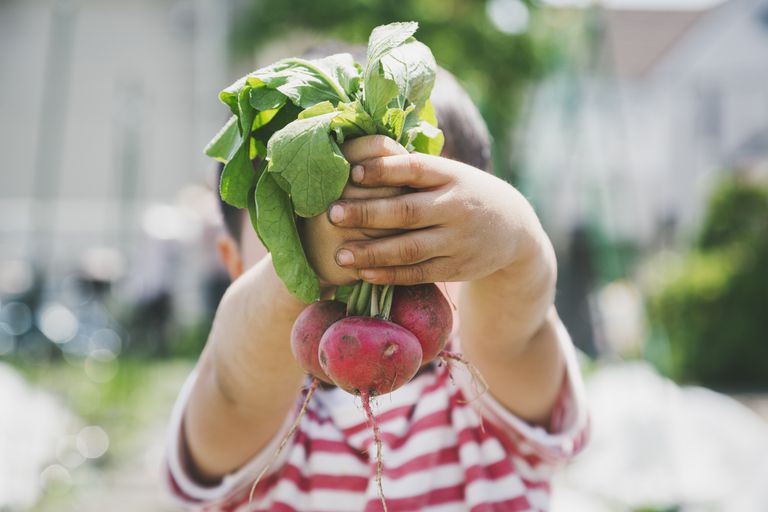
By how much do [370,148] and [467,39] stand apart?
9494 millimetres

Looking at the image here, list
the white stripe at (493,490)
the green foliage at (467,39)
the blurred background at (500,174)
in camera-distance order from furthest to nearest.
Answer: the green foliage at (467,39) → the blurred background at (500,174) → the white stripe at (493,490)

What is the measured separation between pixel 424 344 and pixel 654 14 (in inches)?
1198

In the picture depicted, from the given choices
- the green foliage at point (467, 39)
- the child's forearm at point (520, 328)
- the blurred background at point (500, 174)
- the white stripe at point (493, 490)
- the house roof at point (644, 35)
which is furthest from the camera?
the house roof at point (644, 35)

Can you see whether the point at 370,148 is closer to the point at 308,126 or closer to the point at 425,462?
the point at 308,126

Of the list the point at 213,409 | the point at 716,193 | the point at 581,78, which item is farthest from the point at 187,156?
the point at 213,409

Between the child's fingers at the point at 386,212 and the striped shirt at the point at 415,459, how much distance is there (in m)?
0.69

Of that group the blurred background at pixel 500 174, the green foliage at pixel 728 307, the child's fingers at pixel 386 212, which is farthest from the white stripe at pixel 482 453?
the green foliage at pixel 728 307

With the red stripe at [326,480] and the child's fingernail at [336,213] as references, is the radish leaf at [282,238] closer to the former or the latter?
the child's fingernail at [336,213]

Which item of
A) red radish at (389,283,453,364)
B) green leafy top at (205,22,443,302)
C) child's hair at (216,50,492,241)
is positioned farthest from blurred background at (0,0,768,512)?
green leafy top at (205,22,443,302)

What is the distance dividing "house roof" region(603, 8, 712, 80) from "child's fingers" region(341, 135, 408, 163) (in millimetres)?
24059

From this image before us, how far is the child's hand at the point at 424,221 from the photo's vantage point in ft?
3.23

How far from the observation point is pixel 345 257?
3.23ft

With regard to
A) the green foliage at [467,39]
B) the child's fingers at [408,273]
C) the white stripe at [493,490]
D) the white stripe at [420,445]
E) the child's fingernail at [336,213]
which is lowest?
the white stripe at [493,490]

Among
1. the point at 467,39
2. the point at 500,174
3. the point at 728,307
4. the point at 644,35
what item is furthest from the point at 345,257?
the point at 644,35
